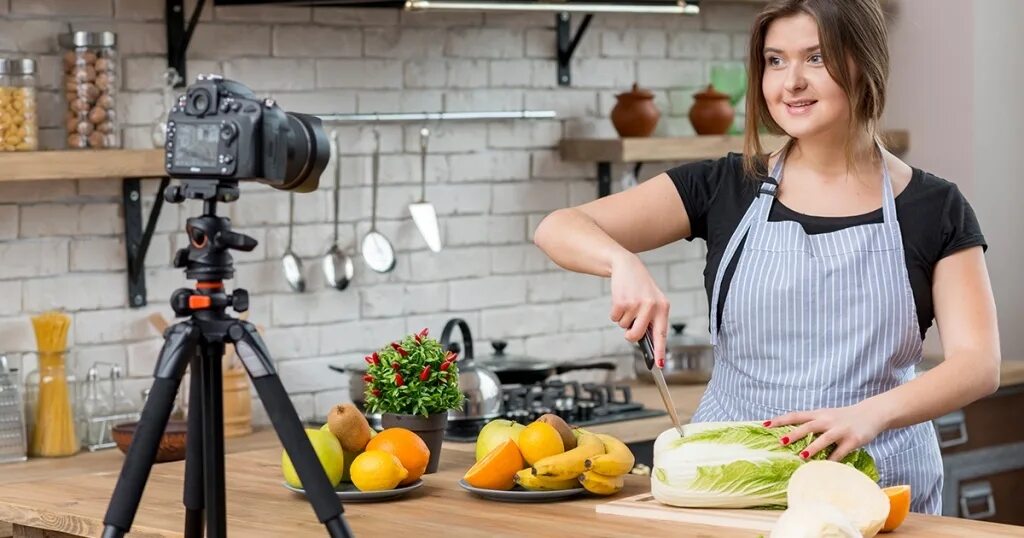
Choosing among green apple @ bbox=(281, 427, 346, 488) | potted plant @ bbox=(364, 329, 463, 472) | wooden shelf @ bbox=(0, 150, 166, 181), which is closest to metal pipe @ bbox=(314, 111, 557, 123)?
wooden shelf @ bbox=(0, 150, 166, 181)

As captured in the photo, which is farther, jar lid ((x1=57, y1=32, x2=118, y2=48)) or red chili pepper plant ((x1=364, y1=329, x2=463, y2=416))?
jar lid ((x1=57, y1=32, x2=118, y2=48))

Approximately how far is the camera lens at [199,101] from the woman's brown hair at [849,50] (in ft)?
3.41

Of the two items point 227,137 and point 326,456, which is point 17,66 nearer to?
point 326,456

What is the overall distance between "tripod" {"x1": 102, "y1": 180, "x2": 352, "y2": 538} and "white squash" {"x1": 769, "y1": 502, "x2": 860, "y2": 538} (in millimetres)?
511

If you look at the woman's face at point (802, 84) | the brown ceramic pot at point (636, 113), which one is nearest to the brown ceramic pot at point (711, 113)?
the brown ceramic pot at point (636, 113)

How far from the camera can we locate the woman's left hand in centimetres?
215

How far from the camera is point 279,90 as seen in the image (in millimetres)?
3941

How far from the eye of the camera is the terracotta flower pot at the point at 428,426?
2.54 metres

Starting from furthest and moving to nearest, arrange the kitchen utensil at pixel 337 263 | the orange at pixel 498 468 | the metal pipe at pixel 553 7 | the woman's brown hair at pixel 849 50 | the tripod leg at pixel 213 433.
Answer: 1. the kitchen utensil at pixel 337 263
2. the metal pipe at pixel 553 7
3. the woman's brown hair at pixel 849 50
4. the orange at pixel 498 468
5. the tripod leg at pixel 213 433

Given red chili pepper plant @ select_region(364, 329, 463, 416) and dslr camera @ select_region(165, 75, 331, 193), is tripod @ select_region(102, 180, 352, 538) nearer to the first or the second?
dslr camera @ select_region(165, 75, 331, 193)

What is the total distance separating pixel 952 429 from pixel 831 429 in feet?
7.92

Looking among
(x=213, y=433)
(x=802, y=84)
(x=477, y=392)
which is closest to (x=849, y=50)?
(x=802, y=84)

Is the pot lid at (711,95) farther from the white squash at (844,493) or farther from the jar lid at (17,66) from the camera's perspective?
the white squash at (844,493)

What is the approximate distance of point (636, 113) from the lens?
4.42 meters
